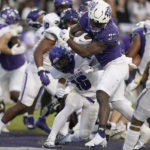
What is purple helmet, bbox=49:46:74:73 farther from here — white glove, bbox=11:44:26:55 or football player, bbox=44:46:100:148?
white glove, bbox=11:44:26:55

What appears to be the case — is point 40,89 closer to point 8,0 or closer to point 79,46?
point 79,46

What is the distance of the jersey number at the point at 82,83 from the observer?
8039 mm

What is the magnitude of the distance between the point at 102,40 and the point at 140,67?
95.8 inches

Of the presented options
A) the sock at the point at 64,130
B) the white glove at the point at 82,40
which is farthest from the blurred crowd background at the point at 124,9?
the white glove at the point at 82,40

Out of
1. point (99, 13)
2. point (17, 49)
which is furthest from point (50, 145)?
point (17, 49)

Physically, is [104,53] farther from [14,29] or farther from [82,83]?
[14,29]

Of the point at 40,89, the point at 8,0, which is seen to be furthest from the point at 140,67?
the point at 8,0

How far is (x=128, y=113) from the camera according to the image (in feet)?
26.1

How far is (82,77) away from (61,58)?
37cm

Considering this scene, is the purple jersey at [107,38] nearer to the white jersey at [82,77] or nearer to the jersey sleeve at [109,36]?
the jersey sleeve at [109,36]

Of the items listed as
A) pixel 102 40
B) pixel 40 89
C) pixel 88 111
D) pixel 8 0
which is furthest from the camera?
pixel 8 0

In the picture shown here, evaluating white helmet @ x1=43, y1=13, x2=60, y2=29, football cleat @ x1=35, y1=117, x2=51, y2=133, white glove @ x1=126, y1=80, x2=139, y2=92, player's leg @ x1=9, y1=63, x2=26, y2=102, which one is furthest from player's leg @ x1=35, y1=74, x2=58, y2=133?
white glove @ x1=126, y1=80, x2=139, y2=92

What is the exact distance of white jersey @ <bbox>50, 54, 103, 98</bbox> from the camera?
26.2ft

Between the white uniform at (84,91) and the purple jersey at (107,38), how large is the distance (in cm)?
25
